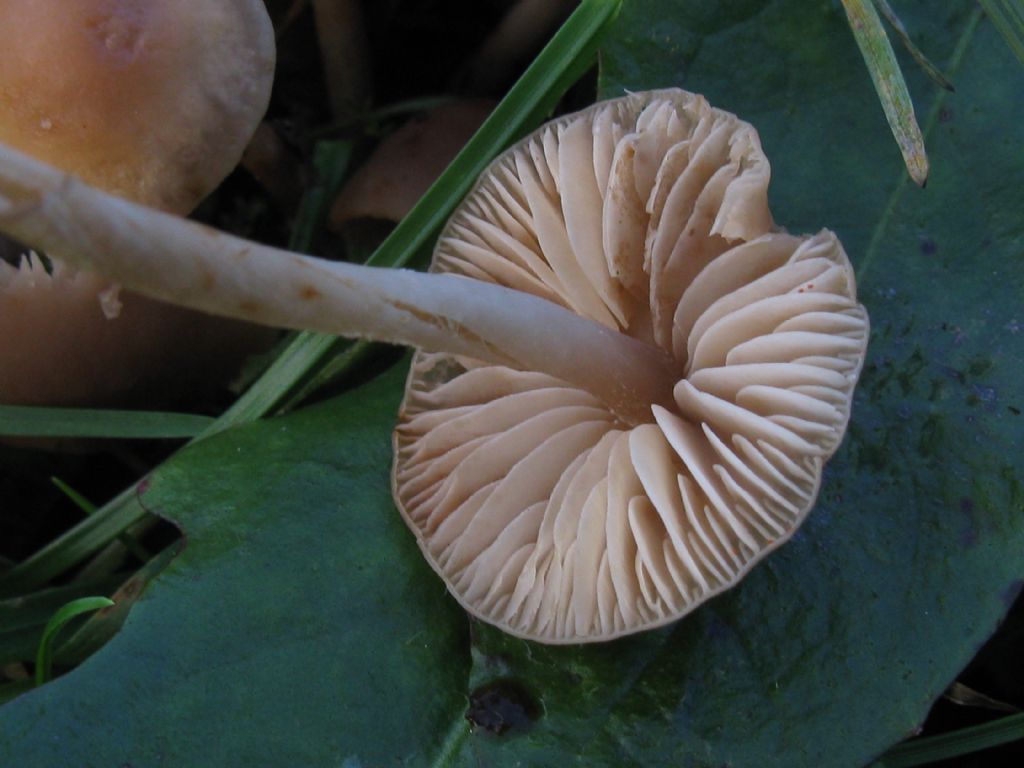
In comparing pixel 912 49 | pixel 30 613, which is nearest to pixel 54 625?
pixel 30 613

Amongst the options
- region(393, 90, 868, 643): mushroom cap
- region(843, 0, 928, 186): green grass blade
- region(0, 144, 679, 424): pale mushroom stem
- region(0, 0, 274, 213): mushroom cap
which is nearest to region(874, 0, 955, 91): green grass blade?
region(843, 0, 928, 186): green grass blade

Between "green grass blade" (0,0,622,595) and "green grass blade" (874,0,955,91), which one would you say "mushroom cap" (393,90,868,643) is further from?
"green grass blade" (874,0,955,91)

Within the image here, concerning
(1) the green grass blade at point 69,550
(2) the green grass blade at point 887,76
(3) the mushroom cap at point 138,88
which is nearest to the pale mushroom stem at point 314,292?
(2) the green grass blade at point 887,76

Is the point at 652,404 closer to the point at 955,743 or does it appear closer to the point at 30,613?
the point at 955,743

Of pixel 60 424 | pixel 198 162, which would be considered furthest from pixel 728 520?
pixel 60 424

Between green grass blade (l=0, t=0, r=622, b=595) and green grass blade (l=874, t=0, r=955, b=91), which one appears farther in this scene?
green grass blade (l=0, t=0, r=622, b=595)

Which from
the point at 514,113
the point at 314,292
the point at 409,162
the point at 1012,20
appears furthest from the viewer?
the point at 409,162
